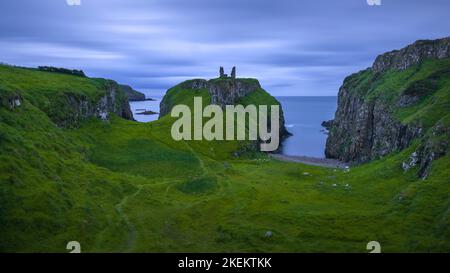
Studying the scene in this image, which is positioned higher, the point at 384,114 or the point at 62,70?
the point at 62,70

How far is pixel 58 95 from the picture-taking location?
409 ft

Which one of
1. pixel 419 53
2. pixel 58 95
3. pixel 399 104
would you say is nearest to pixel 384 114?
pixel 399 104

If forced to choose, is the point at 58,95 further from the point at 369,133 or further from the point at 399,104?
the point at 369,133

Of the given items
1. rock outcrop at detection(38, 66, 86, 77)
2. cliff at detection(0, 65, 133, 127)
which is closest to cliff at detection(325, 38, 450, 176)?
cliff at detection(0, 65, 133, 127)

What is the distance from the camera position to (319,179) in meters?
111

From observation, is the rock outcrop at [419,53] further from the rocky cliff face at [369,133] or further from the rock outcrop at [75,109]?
the rock outcrop at [75,109]

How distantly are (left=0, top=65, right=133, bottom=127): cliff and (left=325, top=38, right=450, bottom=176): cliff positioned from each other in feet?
295

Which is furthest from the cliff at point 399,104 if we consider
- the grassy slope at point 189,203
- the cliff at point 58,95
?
the cliff at point 58,95

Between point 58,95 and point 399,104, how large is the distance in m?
107

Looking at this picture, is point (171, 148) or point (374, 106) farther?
point (374, 106)

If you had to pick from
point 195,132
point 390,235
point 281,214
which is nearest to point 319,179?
point 281,214
